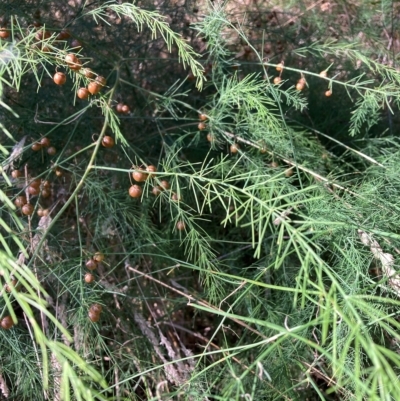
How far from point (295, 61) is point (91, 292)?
4.01ft

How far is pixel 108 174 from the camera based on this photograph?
5.65ft

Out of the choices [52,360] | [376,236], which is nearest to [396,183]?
[376,236]

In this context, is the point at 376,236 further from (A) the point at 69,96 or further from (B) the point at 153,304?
(A) the point at 69,96

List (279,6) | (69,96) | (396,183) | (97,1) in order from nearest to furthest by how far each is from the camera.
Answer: (396,183) < (97,1) < (69,96) < (279,6)

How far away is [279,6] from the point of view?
7.93ft

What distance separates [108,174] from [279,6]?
1.20m

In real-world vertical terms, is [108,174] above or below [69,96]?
below

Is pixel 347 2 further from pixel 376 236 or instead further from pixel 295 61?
pixel 376 236

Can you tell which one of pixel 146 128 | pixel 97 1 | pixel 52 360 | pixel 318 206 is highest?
pixel 97 1

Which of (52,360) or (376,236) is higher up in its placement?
(376,236)

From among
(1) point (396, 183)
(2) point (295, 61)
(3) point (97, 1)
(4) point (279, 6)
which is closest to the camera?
(1) point (396, 183)

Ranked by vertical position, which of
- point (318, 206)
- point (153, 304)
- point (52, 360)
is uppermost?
point (318, 206)

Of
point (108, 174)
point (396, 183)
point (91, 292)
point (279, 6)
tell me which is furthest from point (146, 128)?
point (279, 6)

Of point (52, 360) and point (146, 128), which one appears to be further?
point (146, 128)
